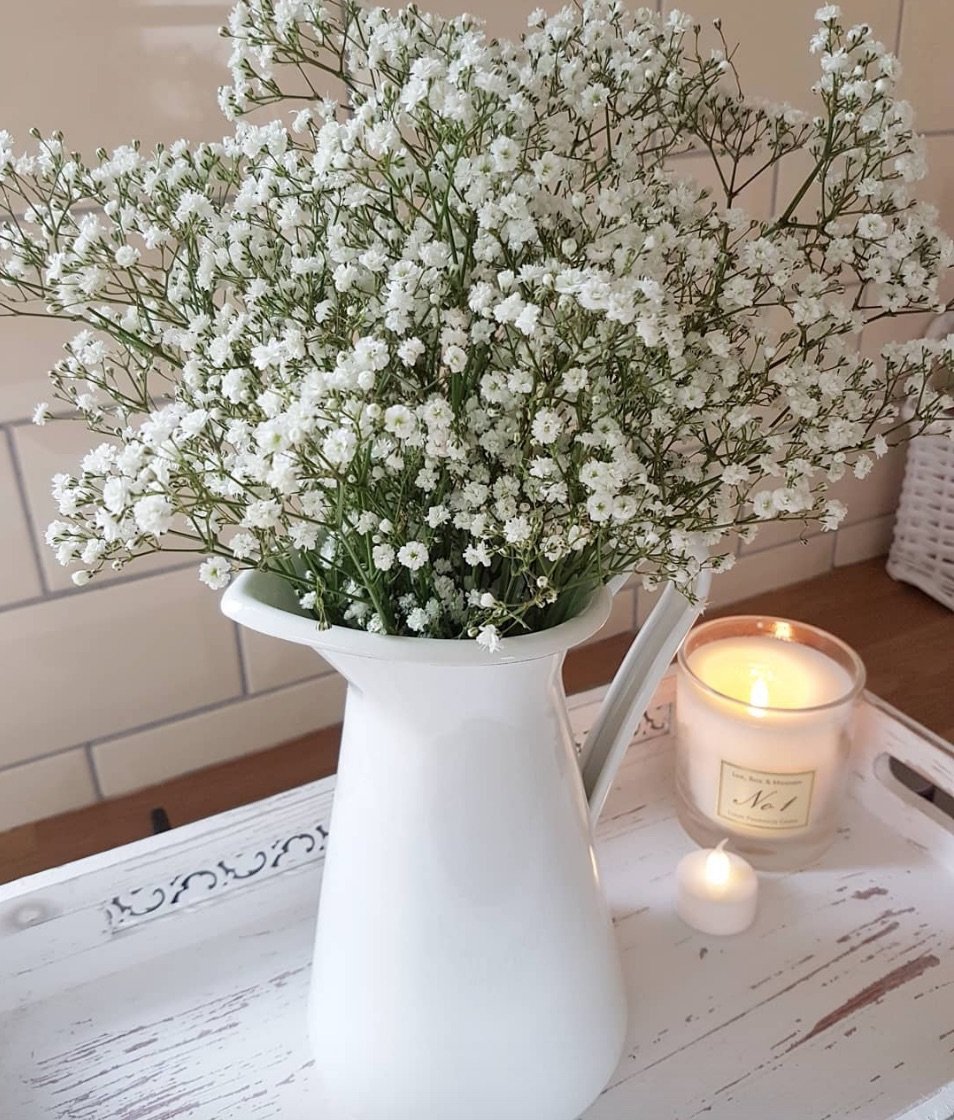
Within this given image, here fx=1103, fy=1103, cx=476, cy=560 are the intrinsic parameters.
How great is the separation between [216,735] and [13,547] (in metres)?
0.20

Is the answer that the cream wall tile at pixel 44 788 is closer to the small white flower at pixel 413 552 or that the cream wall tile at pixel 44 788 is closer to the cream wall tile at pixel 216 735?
the cream wall tile at pixel 216 735

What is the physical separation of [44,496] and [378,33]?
389 millimetres

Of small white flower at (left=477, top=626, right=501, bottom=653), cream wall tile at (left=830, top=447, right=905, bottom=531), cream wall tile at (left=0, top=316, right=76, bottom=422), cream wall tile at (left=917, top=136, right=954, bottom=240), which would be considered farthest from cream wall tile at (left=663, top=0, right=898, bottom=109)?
small white flower at (left=477, top=626, right=501, bottom=653)

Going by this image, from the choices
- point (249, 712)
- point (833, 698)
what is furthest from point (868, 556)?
point (249, 712)

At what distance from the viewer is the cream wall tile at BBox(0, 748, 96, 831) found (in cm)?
70

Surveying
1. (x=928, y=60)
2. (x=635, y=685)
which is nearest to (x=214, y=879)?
(x=635, y=685)

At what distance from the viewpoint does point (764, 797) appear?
0.61 meters

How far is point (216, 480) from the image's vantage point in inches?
13.5

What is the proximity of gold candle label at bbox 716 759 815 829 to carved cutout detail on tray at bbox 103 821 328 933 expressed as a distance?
23 cm

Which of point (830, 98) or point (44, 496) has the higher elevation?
point (830, 98)

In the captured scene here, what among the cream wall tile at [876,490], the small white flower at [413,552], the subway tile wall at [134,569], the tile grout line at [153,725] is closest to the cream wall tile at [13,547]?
the subway tile wall at [134,569]

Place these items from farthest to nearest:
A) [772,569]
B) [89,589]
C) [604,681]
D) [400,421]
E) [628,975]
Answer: [772,569] < [604,681] < [89,589] < [628,975] < [400,421]

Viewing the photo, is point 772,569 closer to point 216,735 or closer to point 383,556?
point 216,735

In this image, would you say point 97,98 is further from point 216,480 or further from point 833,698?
point 833,698
